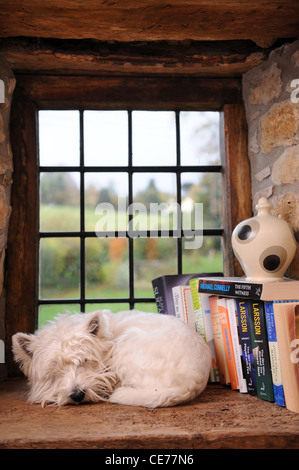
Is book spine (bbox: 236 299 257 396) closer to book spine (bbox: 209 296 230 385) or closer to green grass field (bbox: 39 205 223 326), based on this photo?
book spine (bbox: 209 296 230 385)

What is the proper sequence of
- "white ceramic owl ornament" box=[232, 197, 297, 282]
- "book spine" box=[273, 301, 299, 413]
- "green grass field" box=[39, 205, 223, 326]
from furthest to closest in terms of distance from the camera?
"green grass field" box=[39, 205, 223, 326]
"white ceramic owl ornament" box=[232, 197, 297, 282]
"book spine" box=[273, 301, 299, 413]

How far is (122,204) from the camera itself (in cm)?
208

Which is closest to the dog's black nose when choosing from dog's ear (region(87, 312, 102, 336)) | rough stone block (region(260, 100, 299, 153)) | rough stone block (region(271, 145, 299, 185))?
dog's ear (region(87, 312, 102, 336))

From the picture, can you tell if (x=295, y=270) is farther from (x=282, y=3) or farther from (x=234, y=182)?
(x=282, y=3)

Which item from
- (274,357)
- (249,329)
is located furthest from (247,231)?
(274,357)

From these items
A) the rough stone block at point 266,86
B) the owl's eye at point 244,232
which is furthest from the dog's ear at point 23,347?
the rough stone block at point 266,86

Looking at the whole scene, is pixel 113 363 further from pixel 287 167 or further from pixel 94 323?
pixel 287 167

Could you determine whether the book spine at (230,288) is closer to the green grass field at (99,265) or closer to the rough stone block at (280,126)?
the green grass field at (99,265)

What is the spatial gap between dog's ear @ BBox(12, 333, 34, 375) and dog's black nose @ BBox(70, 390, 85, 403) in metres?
0.23

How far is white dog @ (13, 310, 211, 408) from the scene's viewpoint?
1.38 m

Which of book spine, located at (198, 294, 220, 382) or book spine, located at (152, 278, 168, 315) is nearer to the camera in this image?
book spine, located at (198, 294, 220, 382)

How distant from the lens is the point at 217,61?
1.87 m
